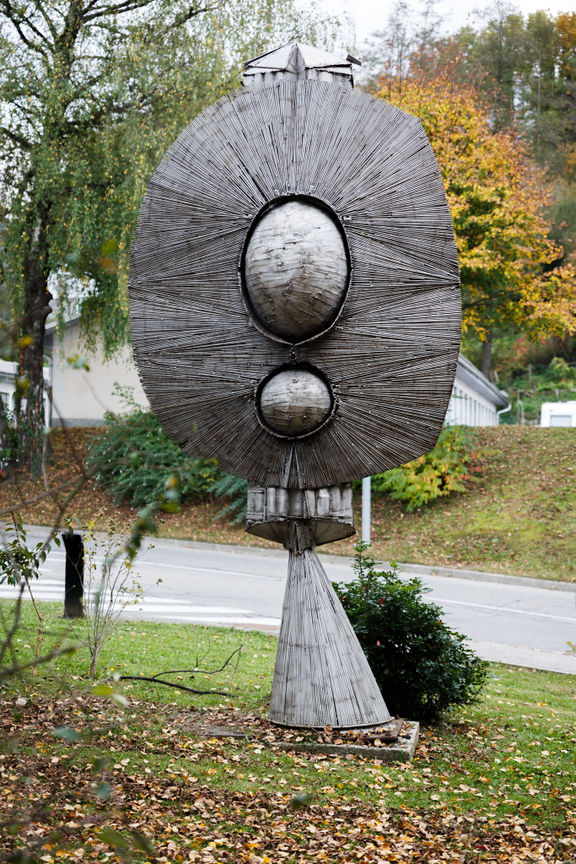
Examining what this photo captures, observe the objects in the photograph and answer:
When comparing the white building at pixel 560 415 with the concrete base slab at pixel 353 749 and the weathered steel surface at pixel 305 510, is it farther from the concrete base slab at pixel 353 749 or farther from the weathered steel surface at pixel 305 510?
the concrete base slab at pixel 353 749

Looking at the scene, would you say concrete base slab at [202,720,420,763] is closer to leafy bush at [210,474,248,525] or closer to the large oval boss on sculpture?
the large oval boss on sculpture

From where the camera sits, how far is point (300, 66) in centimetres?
581

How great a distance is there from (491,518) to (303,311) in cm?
1298

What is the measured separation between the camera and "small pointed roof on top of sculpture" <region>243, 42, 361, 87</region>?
5816 mm

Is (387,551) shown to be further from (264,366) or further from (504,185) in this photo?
(264,366)

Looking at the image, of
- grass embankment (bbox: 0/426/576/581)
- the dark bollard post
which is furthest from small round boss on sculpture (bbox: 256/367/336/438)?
grass embankment (bbox: 0/426/576/581)

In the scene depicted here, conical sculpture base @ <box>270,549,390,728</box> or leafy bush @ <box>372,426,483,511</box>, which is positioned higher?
leafy bush @ <box>372,426,483,511</box>

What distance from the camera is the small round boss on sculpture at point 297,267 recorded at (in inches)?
210

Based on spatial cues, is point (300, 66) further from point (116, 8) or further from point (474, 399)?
point (474, 399)

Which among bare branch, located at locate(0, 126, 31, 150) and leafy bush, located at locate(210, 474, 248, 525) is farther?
leafy bush, located at locate(210, 474, 248, 525)

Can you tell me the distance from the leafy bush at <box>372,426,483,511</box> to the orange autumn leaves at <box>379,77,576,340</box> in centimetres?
437

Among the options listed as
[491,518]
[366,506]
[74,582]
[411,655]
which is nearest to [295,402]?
[411,655]

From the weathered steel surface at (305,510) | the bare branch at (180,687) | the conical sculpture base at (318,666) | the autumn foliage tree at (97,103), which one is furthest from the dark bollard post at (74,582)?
the autumn foliage tree at (97,103)

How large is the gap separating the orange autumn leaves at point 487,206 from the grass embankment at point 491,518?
12.5 feet
